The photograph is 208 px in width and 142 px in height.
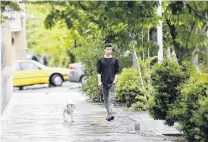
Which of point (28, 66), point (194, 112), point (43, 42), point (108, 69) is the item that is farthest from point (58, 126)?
point (43, 42)

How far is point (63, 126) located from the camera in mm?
15656

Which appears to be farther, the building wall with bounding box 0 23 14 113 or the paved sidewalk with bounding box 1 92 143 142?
the building wall with bounding box 0 23 14 113

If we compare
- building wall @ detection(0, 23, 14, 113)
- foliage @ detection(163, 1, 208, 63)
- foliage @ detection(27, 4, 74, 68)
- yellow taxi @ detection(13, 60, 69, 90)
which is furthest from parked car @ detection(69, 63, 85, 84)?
foliage @ detection(163, 1, 208, 63)

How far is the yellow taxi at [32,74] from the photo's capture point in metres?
34.8

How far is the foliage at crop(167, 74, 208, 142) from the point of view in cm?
1023

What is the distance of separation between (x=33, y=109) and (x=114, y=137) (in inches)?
308

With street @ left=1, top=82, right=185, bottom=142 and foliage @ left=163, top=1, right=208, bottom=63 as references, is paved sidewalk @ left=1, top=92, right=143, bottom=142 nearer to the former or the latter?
street @ left=1, top=82, right=185, bottom=142

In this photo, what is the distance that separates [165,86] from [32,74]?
72.8 feet

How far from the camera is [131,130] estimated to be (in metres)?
14.7

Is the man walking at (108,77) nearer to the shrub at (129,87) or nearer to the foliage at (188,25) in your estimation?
the shrub at (129,87)

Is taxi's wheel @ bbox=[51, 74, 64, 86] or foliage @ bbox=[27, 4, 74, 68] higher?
foliage @ bbox=[27, 4, 74, 68]

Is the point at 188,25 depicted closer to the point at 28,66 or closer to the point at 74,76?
the point at 28,66

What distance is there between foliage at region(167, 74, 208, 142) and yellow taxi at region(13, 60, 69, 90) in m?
23.3

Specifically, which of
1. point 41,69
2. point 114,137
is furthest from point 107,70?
point 41,69
